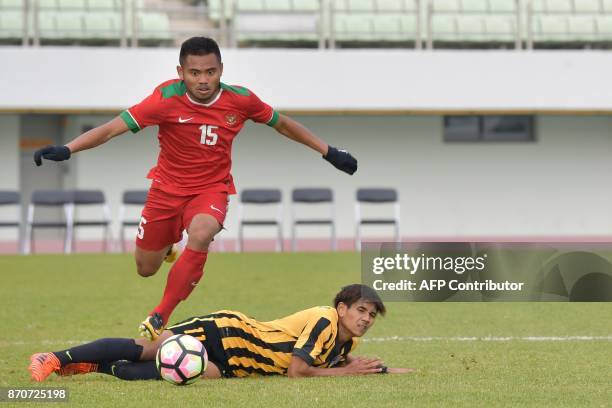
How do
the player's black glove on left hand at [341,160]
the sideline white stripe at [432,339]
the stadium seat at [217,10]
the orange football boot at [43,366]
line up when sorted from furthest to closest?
1. the stadium seat at [217,10]
2. the sideline white stripe at [432,339]
3. the player's black glove on left hand at [341,160]
4. the orange football boot at [43,366]

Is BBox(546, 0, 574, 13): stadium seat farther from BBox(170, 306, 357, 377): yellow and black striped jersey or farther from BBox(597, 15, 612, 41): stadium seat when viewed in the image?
BBox(170, 306, 357, 377): yellow and black striped jersey

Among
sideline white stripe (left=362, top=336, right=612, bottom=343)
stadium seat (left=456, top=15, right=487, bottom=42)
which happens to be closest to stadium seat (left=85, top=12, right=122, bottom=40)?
stadium seat (left=456, top=15, right=487, bottom=42)

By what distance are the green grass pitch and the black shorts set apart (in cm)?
19

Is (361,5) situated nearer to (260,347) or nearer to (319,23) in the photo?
(319,23)

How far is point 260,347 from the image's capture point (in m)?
7.16

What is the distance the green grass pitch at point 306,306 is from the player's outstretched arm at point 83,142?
1.36 m

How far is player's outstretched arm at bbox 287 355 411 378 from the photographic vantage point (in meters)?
7.00

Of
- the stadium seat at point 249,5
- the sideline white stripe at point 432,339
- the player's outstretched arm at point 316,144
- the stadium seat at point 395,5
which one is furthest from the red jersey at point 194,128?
the stadium seat at point 395,5

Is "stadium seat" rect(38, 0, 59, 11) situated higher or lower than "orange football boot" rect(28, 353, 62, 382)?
higher

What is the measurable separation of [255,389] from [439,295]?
1934 millimetres

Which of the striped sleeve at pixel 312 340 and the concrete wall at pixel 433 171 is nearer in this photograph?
the striped sleeve at pixel 312 340

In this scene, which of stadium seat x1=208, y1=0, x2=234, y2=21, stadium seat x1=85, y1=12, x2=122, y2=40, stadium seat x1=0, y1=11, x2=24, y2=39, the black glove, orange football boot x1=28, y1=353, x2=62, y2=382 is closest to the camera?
orange football boot x1=28, y1=353, x2=62, y2=382

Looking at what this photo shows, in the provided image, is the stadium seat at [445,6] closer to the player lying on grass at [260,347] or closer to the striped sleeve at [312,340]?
the player lying on grass at [260,347]

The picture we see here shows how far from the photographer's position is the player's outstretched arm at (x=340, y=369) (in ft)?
23.0
